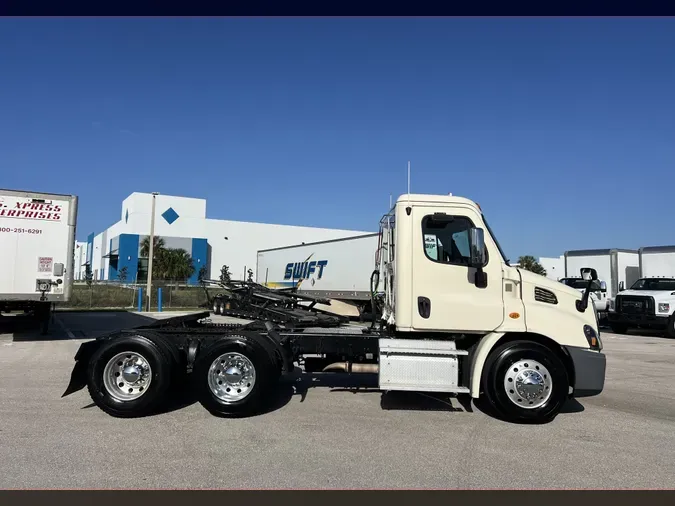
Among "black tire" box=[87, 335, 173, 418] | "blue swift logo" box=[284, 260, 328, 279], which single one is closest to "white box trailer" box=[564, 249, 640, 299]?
"blue swift logo" box=[284, 260, 328, 279]

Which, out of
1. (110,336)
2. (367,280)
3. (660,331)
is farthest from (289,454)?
(660,331)

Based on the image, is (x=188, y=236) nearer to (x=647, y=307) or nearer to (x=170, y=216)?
(x=170, y=216)

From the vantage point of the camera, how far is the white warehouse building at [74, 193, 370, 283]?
2559 inches

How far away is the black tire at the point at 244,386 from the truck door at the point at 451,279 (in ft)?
6.36

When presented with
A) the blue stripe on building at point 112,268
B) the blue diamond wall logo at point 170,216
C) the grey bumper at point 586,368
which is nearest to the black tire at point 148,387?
the grey bumper at point 586,368

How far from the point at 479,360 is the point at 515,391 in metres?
0.54

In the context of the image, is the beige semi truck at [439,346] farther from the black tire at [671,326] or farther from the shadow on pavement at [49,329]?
the black tire at [671,326]

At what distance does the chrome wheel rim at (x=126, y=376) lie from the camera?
20.6 feet

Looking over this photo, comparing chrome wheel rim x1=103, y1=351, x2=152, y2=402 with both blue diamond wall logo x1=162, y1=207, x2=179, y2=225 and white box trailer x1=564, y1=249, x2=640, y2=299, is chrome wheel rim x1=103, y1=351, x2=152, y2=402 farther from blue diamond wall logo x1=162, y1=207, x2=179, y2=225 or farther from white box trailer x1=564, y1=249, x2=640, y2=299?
blue diamond wall logo x1=162, y1=207, x2=179, y2=225

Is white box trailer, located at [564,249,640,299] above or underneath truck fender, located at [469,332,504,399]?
above

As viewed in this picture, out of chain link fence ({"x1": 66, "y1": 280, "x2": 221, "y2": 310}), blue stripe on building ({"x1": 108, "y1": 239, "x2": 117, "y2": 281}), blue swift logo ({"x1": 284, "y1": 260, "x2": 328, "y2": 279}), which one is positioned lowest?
chain link fence ({"x1": 66, "y1": 280, "x2": 221, "y2": 310})

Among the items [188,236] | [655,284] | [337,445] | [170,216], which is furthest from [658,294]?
[170,216]

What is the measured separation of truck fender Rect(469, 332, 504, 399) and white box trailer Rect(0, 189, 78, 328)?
35.6ft

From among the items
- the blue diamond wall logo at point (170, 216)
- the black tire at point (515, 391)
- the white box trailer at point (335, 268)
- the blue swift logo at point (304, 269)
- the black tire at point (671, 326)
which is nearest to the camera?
the black tire at point (515, 391)
